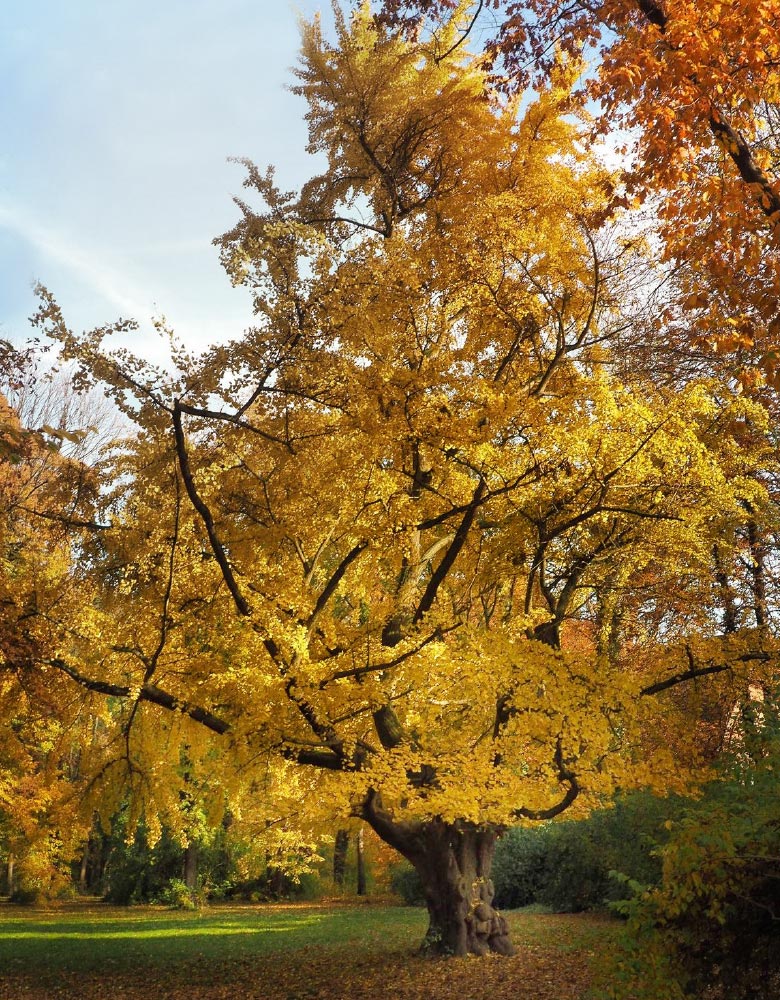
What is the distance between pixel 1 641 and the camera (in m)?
7.52

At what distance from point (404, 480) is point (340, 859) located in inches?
923

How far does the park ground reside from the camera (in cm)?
966

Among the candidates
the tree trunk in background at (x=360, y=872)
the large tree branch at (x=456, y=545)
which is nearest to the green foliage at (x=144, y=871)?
the tree trunk in background at (x=360, y=872)

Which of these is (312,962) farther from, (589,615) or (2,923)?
(2,923)

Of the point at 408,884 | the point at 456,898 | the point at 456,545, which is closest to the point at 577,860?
the point at 408,884

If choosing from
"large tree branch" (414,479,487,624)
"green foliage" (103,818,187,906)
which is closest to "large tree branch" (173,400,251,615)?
"large tree branch" (414,479,487,624)

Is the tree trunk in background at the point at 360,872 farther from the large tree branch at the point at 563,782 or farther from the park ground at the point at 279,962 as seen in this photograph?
the large tree branch at the point at 563,782

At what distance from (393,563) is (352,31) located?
20.9 feet

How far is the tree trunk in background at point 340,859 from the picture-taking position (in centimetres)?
2720

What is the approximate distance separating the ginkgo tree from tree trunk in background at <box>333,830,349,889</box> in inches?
690

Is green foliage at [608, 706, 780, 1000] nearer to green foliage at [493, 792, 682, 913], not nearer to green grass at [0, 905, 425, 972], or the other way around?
green foliage at [493, 792, 682, 913]

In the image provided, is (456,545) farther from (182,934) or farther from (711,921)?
(182,934)

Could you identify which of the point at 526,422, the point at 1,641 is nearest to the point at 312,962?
the point at 1,641

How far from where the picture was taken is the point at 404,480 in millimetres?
9203
